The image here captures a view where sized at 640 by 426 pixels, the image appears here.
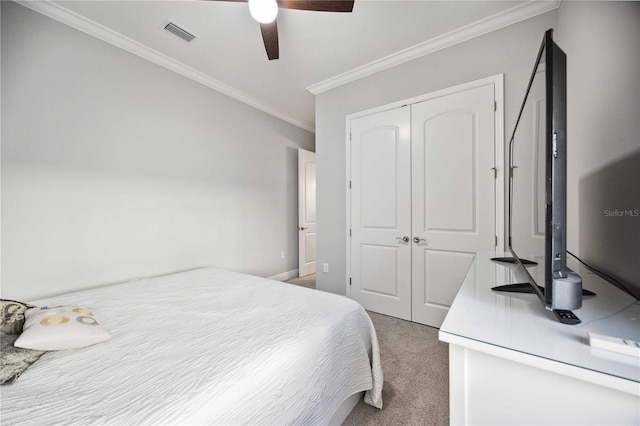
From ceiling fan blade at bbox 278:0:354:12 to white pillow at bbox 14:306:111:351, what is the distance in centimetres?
202

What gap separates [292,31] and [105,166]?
6.56 ft

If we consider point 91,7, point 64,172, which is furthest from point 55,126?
point 91,7

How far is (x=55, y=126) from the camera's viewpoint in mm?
1815

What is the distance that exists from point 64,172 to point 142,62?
49.4 inches

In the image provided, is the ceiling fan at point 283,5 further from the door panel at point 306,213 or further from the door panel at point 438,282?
the door panel at point 306,213

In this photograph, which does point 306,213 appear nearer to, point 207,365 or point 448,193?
point 448,193

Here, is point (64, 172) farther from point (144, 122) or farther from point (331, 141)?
point (331, 141)

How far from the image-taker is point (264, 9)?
1.41 m

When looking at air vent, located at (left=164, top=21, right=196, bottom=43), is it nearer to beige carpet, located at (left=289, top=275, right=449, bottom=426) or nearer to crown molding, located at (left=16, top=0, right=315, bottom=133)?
crown molding, located at (left=16, top=0, right=315, bottom=133)

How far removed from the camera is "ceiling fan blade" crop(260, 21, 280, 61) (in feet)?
5.38

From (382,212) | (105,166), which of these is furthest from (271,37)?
(382,212)

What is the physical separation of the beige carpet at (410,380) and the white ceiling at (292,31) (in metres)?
2.69

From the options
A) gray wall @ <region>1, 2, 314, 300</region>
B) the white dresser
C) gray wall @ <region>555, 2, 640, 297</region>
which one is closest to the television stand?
the white dresser

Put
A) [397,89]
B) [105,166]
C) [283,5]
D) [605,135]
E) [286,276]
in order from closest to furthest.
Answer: [605,135]
[283,5]
[105,166]
[397,89]
[286,276]
